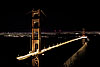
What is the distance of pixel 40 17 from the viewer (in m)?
5.36

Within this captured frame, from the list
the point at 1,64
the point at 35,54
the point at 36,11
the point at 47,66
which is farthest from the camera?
the point at 47,66

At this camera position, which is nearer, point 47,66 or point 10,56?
point 10,56

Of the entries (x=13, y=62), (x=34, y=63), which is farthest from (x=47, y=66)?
(x=13, y=62)

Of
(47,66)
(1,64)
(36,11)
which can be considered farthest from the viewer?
(47,66)

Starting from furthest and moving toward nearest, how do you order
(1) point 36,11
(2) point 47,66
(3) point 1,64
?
(2) point 47,66, (1) point 36,11, (3) point 1,64

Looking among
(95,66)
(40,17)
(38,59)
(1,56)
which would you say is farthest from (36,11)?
(95,66)

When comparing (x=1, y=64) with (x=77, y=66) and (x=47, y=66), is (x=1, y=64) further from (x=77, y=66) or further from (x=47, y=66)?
(x=47, y=66)

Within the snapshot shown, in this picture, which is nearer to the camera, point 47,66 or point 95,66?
point 95,66

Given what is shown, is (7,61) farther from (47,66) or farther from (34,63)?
(47,66)

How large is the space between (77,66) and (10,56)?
154 inches

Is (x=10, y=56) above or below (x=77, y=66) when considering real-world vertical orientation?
above

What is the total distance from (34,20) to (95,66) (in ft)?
12.1

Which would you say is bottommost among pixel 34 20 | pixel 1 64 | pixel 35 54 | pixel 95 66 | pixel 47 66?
pixel 47 66

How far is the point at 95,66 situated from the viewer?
5652mm
